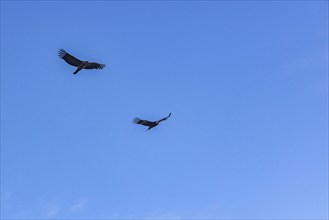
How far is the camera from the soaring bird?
3731 inches

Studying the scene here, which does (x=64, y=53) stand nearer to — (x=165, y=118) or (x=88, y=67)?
(x=88, y=67)

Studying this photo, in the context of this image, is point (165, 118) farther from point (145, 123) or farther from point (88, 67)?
point (88, 67)

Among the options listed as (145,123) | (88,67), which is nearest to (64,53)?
(88,67)

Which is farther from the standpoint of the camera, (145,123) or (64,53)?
(145,123)

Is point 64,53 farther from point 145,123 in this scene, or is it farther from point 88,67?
point 145,123

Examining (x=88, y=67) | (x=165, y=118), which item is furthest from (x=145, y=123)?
(x=88, y=67)

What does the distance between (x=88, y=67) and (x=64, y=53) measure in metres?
3.94

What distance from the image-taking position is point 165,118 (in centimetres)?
10031

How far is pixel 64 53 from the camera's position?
311ft

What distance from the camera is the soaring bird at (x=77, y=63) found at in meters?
94.8

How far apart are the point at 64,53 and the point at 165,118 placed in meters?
16.2

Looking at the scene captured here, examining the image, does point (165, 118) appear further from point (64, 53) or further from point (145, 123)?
point (64, 53)

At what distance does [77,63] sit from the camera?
3772 inches

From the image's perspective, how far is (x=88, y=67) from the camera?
97000 mm
